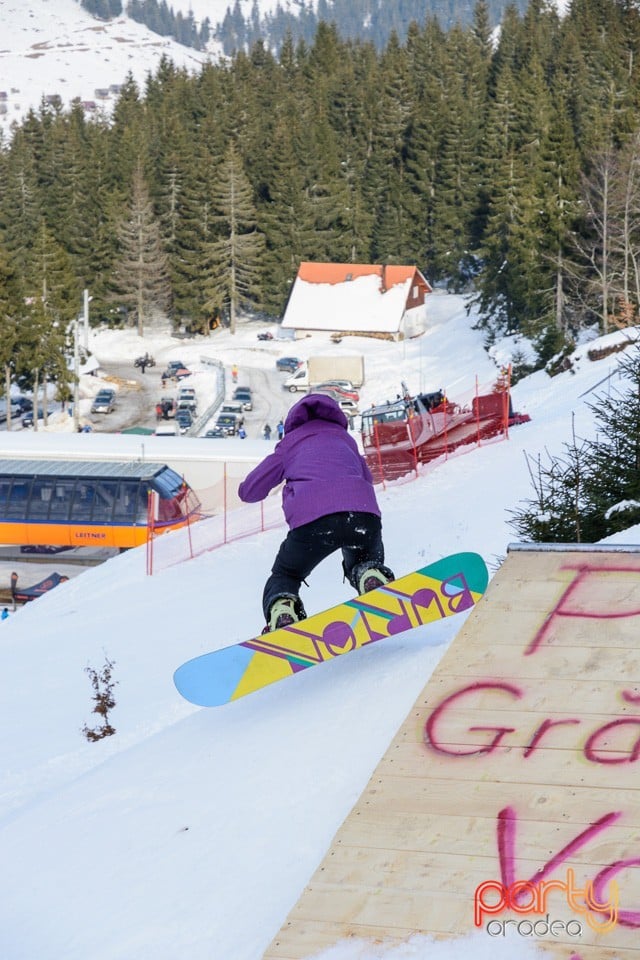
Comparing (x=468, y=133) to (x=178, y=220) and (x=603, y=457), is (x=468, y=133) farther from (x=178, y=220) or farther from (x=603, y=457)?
(x=603, y=457)

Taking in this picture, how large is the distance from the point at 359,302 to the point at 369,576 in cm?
6135

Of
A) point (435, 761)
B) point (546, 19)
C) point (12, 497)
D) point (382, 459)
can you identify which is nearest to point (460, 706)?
point (435, 761)

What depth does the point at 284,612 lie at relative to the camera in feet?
22.6

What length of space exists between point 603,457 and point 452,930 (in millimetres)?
5674

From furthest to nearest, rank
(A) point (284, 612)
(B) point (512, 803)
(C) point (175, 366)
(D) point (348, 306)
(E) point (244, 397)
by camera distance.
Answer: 1. (D) point (348, 306)
2. (C) point (175, 366)
3. (E) point (244, 397)
4. (A) point (284, 612)
5. (B) point (512, 803)

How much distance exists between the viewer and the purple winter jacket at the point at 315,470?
6.95 meters

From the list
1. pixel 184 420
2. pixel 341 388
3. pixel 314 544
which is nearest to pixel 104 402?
pixel 184 420

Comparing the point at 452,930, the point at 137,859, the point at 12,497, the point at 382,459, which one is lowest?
the point at 12,497

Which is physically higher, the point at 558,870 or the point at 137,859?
the point at 558,870

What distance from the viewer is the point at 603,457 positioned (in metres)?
9.14

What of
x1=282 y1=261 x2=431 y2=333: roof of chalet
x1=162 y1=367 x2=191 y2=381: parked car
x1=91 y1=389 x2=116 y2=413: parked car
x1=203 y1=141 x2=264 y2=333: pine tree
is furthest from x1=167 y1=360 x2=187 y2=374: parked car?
x1=203 y1=141 x2=264 y2=333: pine tree

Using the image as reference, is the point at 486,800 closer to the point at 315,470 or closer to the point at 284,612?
the point at 284,612

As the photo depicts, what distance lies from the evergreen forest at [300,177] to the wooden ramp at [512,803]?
51.0 metres

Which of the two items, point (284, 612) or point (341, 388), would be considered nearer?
point (284, 612)
